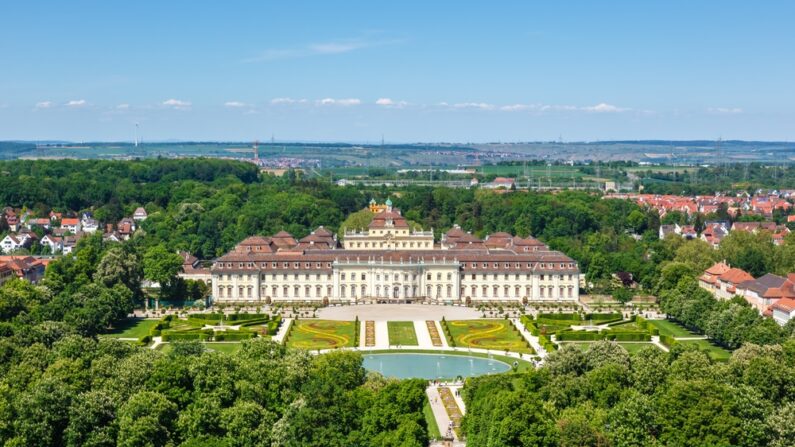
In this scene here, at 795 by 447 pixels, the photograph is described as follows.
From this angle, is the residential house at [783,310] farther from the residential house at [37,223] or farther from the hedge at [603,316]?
the residential house at [37,223]

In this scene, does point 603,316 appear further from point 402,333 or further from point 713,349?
point 402,333

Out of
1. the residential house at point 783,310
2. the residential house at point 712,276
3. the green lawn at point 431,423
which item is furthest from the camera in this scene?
the residential house at point 712,276

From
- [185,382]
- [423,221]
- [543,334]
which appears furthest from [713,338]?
[423,221]

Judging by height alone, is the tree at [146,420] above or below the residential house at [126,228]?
above

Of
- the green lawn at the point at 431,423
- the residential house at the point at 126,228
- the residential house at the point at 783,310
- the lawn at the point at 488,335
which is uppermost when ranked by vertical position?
the residential house at the point at 783,310

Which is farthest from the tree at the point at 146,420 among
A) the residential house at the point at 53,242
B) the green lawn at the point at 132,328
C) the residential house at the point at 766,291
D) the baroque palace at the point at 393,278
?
the residential house at the point at 53,242

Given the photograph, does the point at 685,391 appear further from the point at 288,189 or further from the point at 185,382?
the point at 288,189
